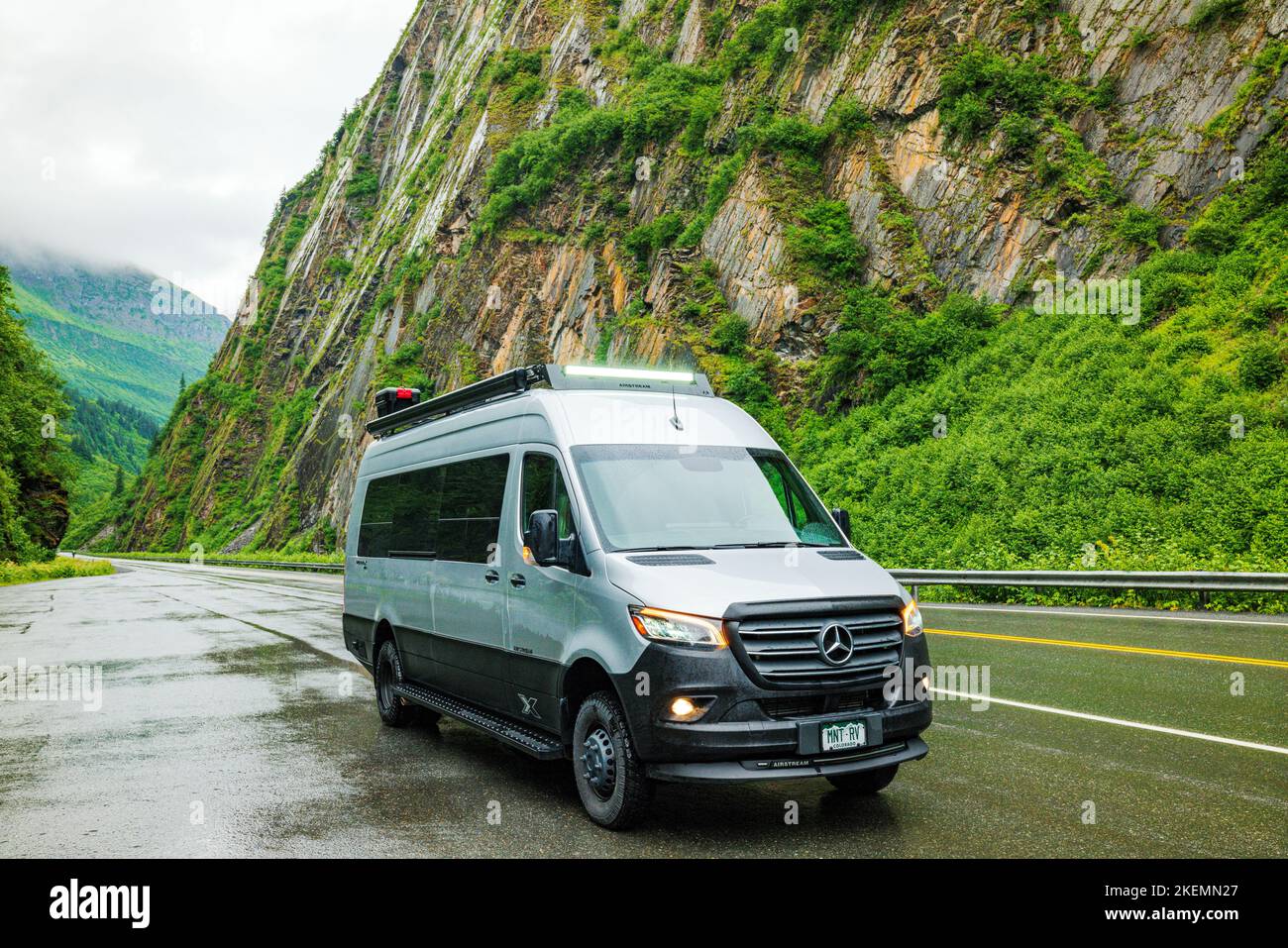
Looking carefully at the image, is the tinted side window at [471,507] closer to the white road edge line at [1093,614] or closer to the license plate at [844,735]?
the license plate at [844,735]

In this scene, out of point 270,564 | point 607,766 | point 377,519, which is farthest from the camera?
point 270,564

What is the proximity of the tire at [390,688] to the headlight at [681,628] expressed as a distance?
425 centimetres

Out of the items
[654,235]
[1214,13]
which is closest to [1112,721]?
[1214,13]

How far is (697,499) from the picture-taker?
629 cm

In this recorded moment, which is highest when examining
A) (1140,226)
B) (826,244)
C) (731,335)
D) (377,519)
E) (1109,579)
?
(826,244)

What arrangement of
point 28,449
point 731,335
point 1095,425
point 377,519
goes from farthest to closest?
point 28,449
point 731,335
point 1095,425
point 377,519

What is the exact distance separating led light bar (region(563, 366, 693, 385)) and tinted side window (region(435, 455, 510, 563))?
824 mm

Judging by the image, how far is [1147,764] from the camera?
6.28m

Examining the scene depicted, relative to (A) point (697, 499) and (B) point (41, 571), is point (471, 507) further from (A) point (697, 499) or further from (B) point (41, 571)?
(B) point (41, 571)

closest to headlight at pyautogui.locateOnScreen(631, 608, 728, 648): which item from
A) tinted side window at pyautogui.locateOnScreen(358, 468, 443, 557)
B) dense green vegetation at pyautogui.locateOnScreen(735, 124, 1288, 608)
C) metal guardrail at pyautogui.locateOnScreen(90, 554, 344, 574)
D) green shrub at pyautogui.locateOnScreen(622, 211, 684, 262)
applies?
tinted side window at pyautogui.locateOnScreen(358, 468, 443, 557)

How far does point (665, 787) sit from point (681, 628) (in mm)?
1865

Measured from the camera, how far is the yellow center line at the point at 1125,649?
9852 mm

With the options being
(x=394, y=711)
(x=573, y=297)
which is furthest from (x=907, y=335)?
(x=394, y=711)

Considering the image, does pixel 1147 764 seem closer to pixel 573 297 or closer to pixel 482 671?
pixel 482 671
